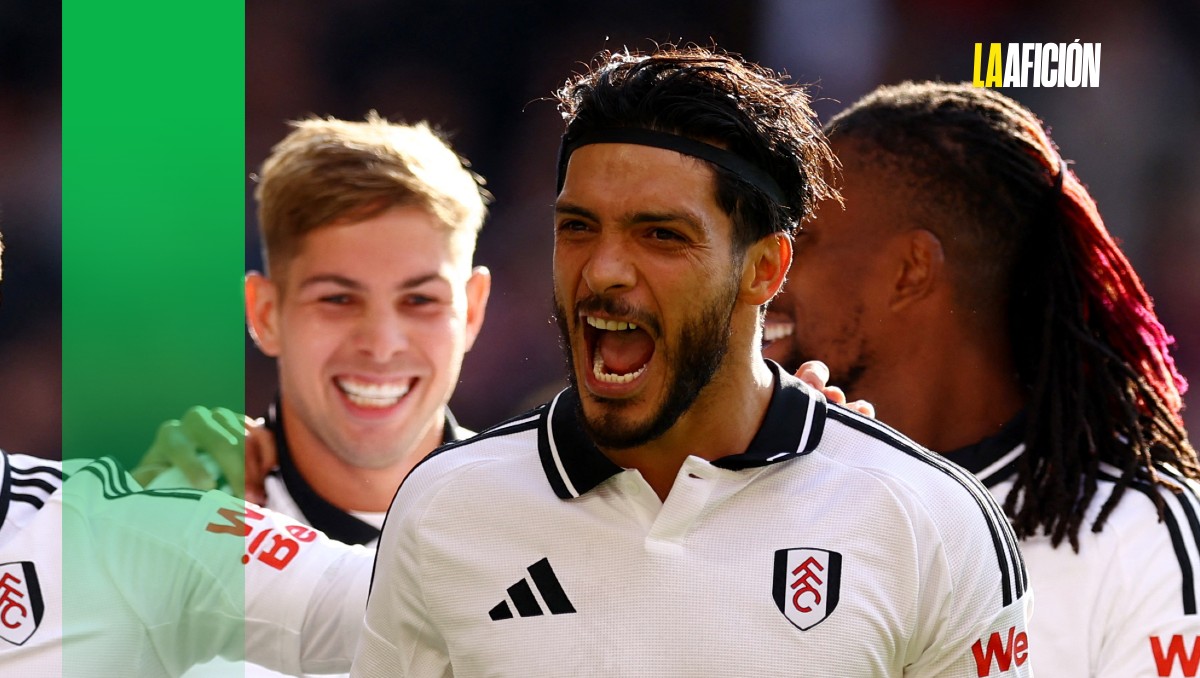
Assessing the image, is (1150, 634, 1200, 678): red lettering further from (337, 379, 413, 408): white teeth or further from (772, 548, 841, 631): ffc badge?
(337, 379, 413, 408): white teeth

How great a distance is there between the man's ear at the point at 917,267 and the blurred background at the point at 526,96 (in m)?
0.31

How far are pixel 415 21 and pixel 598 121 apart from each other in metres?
0.84

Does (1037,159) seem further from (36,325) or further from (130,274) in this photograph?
(36,325)

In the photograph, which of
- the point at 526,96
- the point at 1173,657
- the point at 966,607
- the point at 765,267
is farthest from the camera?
the point at 526,96

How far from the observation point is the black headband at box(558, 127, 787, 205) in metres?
1.80

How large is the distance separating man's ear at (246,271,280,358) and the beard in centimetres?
85

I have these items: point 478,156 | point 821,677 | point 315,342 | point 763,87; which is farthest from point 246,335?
point 821,677

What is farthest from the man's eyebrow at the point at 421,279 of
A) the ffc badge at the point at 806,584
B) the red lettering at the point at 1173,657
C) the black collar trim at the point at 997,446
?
the red lettering at the point at 1173,657

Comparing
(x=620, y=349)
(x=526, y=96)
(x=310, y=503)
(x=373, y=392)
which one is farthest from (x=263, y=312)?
(x=620, y=349)

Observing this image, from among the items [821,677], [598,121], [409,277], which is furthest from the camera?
[409,277]

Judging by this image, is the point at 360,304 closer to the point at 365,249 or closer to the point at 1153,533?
the point at 365,249

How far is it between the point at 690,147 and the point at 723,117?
2.6 inches

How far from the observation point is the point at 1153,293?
259 cm

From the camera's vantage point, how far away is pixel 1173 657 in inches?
92.8
